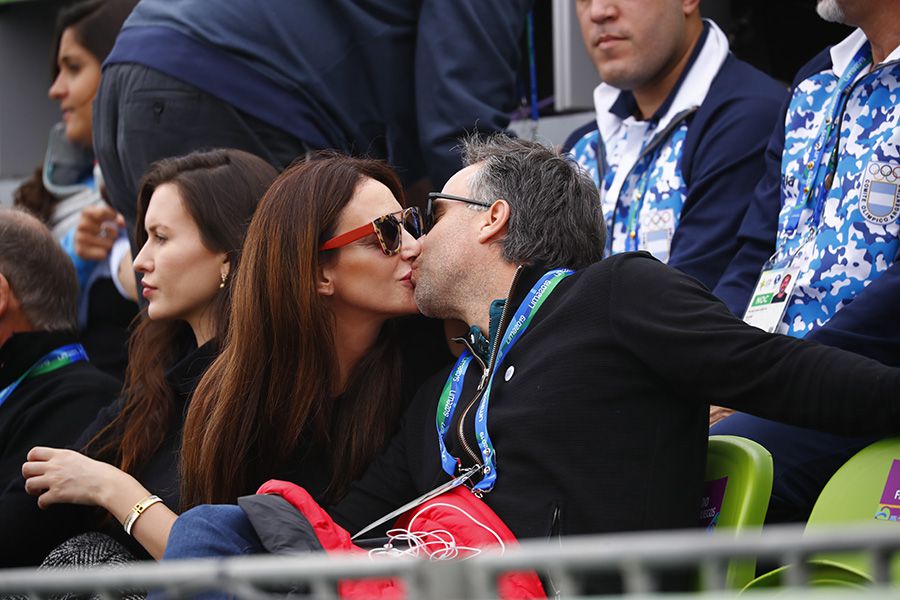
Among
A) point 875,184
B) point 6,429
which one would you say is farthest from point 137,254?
point 875,184

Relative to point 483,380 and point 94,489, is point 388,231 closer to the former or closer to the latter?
point 483,380

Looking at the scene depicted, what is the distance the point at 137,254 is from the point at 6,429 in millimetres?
655

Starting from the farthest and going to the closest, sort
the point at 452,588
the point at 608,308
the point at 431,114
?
the point at 431,114 → the point at 608,308 → the point at 452,588

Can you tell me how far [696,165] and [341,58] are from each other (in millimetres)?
1062

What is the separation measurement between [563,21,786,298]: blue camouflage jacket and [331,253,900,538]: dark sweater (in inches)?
38.7

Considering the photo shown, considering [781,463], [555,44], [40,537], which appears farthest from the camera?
[555,44]

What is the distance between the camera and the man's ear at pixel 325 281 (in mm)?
2996

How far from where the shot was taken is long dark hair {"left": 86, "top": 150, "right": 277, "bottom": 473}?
10.7 feet

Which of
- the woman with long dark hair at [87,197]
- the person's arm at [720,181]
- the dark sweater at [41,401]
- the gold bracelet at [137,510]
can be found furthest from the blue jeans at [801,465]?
the woman with long dark hair at [87,197]

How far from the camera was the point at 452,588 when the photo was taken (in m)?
1.10

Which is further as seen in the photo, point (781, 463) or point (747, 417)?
point (747, 417)

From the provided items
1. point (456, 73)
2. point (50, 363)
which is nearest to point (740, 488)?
point (456, 73)

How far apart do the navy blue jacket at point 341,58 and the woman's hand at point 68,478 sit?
43.7 inches

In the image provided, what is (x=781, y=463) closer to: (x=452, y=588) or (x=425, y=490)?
(x=425, y=490)
